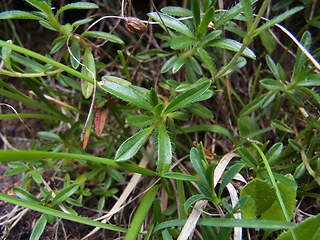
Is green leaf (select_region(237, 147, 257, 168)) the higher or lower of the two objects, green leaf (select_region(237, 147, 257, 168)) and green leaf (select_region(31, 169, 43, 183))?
the higher

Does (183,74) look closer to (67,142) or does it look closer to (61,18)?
(67,142)

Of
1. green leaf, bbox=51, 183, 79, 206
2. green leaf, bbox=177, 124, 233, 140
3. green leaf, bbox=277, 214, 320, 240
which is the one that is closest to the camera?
green leaf, bbox=277, 214, 320, 240

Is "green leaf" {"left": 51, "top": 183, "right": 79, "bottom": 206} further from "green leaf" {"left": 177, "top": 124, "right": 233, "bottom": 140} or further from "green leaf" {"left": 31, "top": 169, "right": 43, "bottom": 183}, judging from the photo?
"green leaf" {"left": 177, "top": 124, "right": 233, "bottom": 140}

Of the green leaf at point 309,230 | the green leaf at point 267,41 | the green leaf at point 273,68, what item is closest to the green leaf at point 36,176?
the green leaf at point 309,230

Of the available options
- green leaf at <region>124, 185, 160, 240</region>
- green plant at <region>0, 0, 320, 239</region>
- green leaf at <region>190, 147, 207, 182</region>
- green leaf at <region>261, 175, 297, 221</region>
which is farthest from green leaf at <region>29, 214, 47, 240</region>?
green leaf at <region>261, 175, 297, 221</region>

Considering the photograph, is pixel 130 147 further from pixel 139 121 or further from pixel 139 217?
pixel 139 217

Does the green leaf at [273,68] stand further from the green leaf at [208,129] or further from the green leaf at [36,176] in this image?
the green leaf at [36,176]

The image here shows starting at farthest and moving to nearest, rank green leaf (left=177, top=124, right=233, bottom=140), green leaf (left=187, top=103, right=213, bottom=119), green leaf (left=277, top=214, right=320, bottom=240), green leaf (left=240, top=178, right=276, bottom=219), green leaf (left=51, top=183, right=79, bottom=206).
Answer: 1. green leaf (left=177, top=124, right=233, bottom=140)
2. green leaf (left=187, top=103, right=213, bottom=119)
3. green leaf (left=51, top=183, right=79, bottom=206)
4. green leaf (left=240, top=178, right=276, bottom=219)
5. green leaf (left=277, top=214, right=320, bottom=240)

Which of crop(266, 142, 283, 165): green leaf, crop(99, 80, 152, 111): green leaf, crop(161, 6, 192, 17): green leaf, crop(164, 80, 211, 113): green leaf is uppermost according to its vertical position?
crop(161, 6, 192, 17): green leaf
